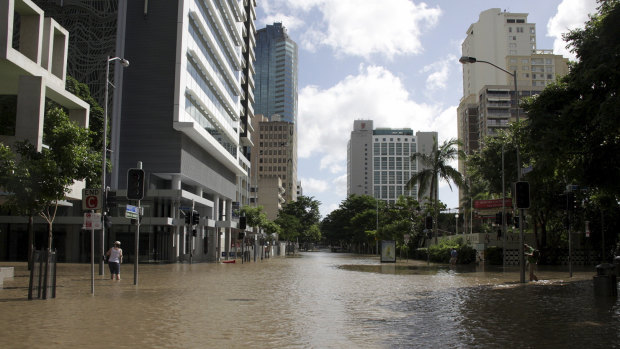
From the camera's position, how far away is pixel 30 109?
897 inches

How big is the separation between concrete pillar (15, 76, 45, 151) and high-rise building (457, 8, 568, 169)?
121 meters

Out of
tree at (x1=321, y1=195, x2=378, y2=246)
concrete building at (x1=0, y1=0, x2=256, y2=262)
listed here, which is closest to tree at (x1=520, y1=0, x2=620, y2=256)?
concrete building at (x1=0, y1=0, x2=256, y2=262)

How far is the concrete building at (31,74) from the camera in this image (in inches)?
860

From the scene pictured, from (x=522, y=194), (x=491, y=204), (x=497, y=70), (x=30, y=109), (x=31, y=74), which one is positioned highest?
(x=497, y=70)

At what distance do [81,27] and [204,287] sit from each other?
129ft

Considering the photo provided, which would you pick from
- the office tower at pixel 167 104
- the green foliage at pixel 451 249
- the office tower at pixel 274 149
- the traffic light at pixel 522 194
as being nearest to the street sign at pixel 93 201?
the traffic light at pixel 522 194

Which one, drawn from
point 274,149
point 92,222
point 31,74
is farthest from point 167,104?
point 274,149

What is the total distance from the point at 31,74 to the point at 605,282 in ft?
73.8

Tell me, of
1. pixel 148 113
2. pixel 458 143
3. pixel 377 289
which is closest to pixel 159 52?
pixel 148 113

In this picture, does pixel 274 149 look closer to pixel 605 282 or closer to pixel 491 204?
pixel 491 204

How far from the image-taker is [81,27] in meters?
50.0

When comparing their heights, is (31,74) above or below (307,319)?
above

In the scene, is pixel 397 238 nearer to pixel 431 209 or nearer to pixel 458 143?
pixel 431 209

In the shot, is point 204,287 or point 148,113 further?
point 148,113
